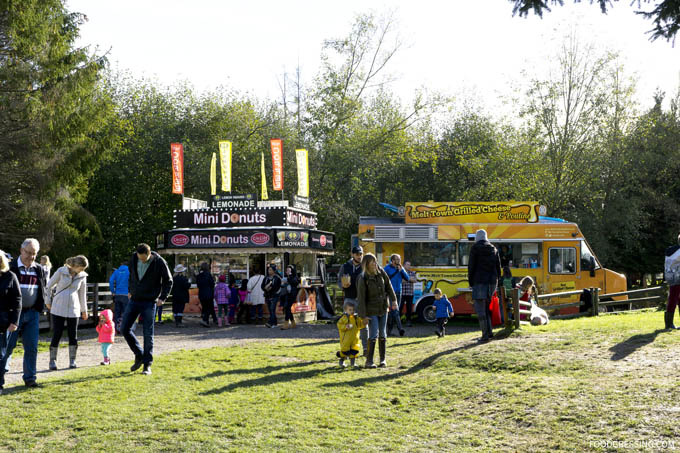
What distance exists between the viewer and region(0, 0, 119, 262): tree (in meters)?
20.2

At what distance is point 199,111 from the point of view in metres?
36.3

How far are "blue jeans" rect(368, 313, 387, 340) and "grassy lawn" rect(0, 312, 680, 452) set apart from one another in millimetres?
565

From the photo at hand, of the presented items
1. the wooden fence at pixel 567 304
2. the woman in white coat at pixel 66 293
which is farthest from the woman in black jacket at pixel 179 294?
the wooden fence at pixel 567 304

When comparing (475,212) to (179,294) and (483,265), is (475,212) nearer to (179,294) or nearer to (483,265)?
(483,265)

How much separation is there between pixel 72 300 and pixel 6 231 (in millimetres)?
15296

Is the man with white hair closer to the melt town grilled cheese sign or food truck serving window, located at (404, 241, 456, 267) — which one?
food truck serving window, located at (404, 241, 456, 267)

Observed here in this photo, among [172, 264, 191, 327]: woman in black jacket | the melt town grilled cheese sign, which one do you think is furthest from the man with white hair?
the melt town grilled cheese sign

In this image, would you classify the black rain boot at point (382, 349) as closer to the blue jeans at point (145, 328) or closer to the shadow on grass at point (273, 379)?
the shadow on grass at point (273, 379)

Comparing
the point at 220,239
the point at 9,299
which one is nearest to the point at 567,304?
the point at 9,299

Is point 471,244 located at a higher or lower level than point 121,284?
higher

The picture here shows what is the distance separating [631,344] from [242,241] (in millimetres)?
15027

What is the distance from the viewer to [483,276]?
11.7 metres

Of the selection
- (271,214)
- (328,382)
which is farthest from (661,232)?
(328,382)

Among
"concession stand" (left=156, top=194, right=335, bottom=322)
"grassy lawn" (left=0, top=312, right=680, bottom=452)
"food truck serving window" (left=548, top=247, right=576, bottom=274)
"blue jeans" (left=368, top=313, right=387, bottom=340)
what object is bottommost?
"grassy lawn" (left=0, top=312, right=680, bottom=452)
